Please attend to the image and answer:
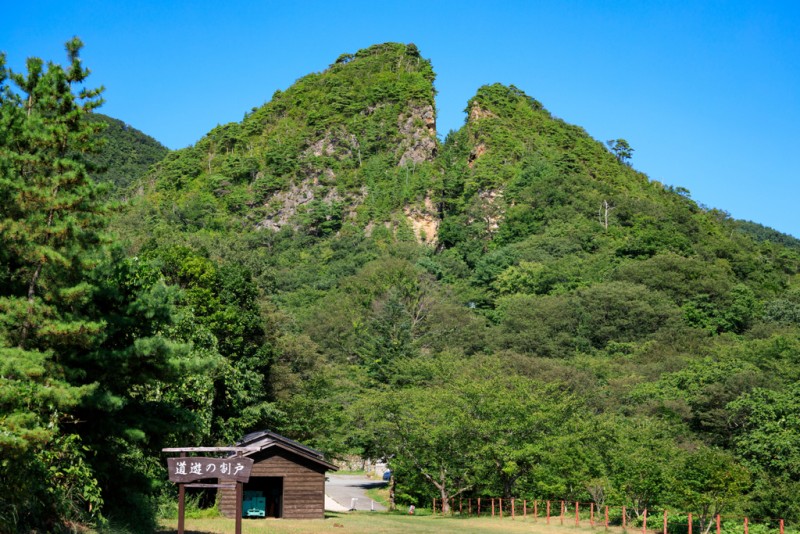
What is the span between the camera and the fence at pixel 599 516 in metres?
28.5

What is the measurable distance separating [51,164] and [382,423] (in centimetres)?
2592

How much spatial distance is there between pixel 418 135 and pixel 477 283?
101ft

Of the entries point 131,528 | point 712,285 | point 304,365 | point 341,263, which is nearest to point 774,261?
point 712,285

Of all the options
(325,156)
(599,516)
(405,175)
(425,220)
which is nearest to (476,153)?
(405,175)

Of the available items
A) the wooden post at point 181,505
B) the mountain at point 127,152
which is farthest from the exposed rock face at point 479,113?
the wooden post at point 181,505

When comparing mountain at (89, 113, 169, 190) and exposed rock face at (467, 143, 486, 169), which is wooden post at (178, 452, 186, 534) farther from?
mountain at (89, 113, 169, 190)

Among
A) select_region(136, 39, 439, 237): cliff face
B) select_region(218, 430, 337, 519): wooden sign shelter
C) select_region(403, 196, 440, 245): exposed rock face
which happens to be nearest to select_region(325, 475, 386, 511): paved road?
select_region(218, 430, 337, 519): wooden sign shelter

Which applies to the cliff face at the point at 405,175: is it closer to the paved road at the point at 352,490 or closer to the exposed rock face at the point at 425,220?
the exposed rock face at the point at 425,220

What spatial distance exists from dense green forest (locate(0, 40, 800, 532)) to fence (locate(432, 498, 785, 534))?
0.63 m

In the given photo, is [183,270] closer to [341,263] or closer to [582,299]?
[582,299]

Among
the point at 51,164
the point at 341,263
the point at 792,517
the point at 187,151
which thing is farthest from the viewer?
the point at 187,151

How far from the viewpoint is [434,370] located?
175 ft

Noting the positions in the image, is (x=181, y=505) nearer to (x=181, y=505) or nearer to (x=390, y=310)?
(x=181, y=505)

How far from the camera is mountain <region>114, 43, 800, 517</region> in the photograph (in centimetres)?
3953
